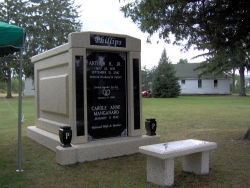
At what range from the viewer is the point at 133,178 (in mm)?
4973

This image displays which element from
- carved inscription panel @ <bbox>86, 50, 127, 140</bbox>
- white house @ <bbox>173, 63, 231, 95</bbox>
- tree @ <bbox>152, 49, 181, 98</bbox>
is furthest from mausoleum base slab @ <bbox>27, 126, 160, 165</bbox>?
white house @ <bbox>173, 63, 231, 95</bbox>

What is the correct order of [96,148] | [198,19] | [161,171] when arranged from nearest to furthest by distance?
1. [161,171]
2. [96,148]
3. [198,19]

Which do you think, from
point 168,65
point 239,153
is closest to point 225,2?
point 239,153

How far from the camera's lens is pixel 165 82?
125ft

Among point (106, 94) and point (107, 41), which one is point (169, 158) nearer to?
point (106, 94)

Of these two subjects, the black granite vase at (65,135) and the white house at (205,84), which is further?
the white house at (205,84)

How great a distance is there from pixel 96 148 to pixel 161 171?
203 centimetres

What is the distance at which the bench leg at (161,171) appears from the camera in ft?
14.7

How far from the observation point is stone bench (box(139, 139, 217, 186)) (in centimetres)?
443

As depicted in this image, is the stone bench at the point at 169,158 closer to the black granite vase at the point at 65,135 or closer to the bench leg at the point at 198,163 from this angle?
the bench leg at the point at 198,163

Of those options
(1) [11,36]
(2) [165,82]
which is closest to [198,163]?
(1) [11,36]

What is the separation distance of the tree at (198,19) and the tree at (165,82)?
28798mm

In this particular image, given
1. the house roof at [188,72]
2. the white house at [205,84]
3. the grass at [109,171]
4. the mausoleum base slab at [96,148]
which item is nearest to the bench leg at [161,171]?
the grass at [109,171]

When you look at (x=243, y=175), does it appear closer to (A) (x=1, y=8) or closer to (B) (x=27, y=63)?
(B) (x=27, y=63)
